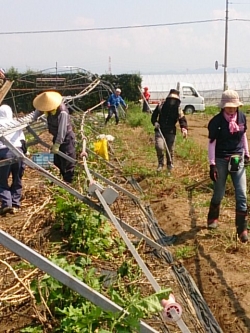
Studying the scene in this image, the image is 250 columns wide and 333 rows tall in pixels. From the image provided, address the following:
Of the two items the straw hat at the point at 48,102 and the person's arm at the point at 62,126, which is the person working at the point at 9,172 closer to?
the straw hat at the point at 48,102

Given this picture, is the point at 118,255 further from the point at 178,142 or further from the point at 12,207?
the point at 178,142

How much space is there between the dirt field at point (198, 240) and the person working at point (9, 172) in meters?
0.17

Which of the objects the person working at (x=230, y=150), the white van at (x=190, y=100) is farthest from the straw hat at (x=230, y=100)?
the white van at (x=190, y=100)

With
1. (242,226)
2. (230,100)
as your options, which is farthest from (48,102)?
(242,226)

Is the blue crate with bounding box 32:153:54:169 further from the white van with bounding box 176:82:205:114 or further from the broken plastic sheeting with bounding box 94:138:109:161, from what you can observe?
the white van with bounding box 176:82:205:114

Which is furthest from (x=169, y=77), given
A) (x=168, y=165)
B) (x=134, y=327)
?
(x=134, y=327)

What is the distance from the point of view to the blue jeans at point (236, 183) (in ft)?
17.3

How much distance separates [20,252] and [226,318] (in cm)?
184

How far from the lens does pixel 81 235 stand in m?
4.82

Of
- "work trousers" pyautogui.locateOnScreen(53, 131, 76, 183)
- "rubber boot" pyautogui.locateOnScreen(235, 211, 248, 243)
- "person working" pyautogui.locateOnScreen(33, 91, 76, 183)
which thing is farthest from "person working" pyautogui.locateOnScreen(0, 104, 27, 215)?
"rubber boot" pyautogui.locateOnScreen(235, 211, 248, 243)

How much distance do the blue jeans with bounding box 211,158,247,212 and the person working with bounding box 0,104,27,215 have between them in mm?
2270

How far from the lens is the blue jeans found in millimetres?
5258

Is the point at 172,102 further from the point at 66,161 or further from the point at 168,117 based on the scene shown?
the point at 66,161

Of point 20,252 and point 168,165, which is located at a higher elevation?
point 20,252
